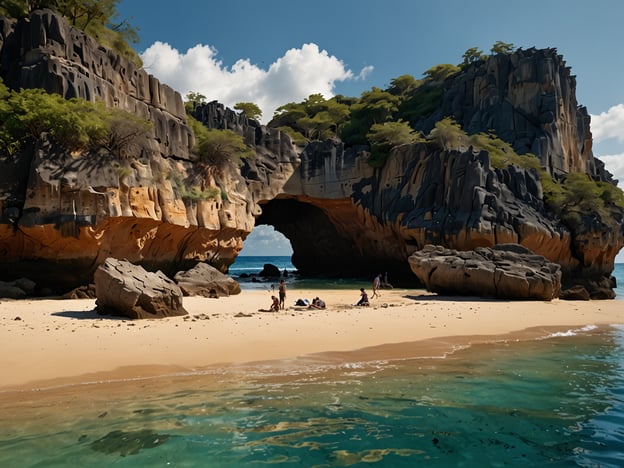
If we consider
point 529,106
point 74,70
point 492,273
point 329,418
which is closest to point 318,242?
point 529,106

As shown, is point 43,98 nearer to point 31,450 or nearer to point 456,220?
point 31,450

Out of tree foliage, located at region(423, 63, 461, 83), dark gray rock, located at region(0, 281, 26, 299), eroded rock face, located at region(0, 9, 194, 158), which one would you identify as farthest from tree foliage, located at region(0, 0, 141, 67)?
tree foliage, located at region(423, 63, 461, 83)

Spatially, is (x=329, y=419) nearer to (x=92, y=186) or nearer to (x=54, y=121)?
(x=92, y=186)

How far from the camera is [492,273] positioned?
19922 mm

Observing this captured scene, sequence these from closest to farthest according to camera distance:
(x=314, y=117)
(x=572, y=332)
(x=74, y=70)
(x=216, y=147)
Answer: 1. (x=572, y=332)
2. (x=74, y=70)
3. (x=216, y=147)
4. (x=314, y=117)

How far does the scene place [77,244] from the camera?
1894 cm

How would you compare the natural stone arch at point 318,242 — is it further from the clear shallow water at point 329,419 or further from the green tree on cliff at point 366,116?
the clear shallow water at point 329,419

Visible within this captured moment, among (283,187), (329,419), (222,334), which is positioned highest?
(283,187)

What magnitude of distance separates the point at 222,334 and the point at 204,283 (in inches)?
389

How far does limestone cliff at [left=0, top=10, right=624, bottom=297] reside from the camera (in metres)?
18.9

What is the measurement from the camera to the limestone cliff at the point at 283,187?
1888 centimetres

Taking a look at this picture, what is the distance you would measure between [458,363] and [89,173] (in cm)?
1698

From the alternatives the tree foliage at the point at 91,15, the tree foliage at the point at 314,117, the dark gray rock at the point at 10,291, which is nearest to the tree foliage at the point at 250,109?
the tree foliage at the point at 314,117

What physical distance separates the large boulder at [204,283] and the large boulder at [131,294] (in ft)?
20.3
